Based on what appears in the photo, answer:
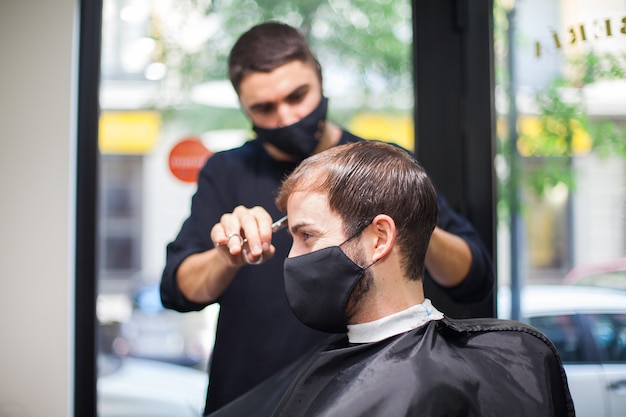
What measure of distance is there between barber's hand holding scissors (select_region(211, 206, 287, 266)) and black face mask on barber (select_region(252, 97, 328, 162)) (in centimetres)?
33

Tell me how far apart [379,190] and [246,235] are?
315 mm

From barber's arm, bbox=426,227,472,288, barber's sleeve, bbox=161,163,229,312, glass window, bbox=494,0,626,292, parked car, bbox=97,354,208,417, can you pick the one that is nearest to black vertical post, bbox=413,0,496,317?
glass window, bbox=494,0,626,292

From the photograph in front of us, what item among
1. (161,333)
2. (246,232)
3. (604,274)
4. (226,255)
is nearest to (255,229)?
(246,232)

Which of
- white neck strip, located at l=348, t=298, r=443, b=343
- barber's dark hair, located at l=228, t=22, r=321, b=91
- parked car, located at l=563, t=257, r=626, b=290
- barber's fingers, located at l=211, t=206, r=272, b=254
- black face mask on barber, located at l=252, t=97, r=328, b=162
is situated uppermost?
barber's dark hair, located at l=228, t=22, r=321, b=91

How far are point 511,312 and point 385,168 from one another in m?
1.35

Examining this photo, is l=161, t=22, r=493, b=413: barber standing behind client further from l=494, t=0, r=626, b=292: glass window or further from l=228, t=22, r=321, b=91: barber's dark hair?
l=494, t=0, r=626, b=292: glass window

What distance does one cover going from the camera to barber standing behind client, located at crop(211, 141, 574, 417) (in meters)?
1.42

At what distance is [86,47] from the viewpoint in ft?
8.24

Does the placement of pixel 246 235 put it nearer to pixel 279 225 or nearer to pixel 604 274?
pixel 279 225

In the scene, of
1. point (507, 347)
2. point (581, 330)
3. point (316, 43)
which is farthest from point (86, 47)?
point (581, 330)

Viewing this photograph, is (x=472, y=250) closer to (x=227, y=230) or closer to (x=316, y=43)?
(x=227, y=230)

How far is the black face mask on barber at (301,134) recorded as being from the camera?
1.90 metres

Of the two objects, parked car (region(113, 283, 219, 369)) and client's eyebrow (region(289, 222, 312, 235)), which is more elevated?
client's eyebrow (region(289, 222, 312, 235))

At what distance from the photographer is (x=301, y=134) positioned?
190cm
